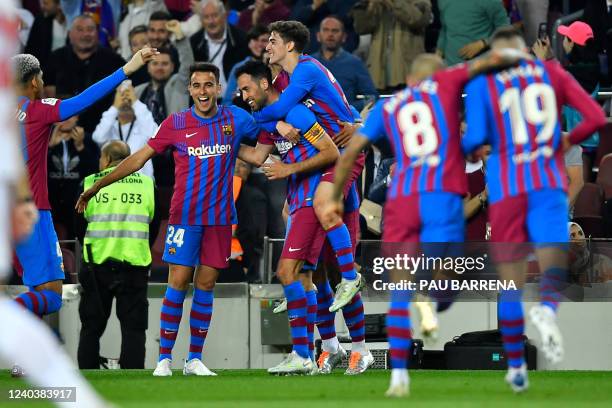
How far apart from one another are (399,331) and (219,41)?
9.40 metres

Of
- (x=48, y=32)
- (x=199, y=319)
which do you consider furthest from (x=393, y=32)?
(x=199, y=319)

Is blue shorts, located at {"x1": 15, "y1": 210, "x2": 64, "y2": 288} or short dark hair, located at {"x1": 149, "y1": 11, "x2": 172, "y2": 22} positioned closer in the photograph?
blue shorts, located at {"x1": 15, "y1": 210, "x2": 64, "y2": 288}

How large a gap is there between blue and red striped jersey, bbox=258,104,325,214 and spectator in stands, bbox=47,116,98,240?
512 centimetres

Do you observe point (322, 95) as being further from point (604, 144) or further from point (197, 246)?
point (604, 144)

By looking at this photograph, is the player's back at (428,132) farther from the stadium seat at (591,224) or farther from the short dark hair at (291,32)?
the stadium seat at (591,224)

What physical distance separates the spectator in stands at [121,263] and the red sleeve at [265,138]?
2.35 meters

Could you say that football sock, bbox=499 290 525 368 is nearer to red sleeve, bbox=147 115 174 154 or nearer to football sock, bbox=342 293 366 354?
football sock, bbox=342 293 366 354

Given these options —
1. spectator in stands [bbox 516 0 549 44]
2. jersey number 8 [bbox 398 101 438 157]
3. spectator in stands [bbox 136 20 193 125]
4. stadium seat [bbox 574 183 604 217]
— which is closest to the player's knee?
jersey number 8 [bbox 398 101 438 157]

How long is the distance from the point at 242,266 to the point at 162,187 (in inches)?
74.5

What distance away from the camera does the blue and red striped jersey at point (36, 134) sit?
10.5 meters

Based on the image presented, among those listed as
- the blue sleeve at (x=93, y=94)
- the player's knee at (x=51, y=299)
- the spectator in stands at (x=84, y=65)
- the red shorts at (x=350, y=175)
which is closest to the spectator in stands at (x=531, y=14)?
the spectator in stands at (x=84, y=65)

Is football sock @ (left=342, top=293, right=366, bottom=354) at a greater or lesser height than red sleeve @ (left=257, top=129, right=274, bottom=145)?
lesser

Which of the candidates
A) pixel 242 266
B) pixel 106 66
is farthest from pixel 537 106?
pixel 106 66

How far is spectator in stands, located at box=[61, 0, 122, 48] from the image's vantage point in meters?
17.9
